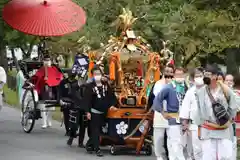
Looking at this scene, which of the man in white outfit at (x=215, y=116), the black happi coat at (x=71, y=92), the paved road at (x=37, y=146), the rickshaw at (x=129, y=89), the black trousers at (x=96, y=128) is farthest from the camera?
the black happi coat at (x=71, y=92)

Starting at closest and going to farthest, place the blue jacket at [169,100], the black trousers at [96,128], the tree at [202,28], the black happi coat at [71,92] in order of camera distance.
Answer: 1. the blue jacket at [169,100]
2. the black trousers at [96,128]
3. the black happi coat at [71,92]
4. the tree at [202,28]

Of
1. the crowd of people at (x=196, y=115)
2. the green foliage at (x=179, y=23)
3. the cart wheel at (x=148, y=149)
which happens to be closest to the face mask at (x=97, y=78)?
the crowd of people at (x=196, y=115)

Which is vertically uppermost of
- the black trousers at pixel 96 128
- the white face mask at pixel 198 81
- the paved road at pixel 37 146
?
the white face mask at pixel 198 81

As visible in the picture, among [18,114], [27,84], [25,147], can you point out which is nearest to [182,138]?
[25,147]

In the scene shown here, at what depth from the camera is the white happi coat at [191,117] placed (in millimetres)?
9508

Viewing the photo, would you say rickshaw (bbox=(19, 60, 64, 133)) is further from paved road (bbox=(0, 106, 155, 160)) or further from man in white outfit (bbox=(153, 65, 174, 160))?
man in white outfit (bbox=(153, 65, 174, 160))

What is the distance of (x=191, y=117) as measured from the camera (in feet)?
30.5

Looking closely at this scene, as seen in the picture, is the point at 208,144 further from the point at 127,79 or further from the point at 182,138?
the point at 127,79

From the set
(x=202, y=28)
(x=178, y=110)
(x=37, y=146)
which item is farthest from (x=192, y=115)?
(x=202, y=28)

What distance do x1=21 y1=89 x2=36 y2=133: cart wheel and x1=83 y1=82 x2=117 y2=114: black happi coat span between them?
11.9ft

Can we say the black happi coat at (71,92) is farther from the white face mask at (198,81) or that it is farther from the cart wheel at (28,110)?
the white face mask at (198,81)

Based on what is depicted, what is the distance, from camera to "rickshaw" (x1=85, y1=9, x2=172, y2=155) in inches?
506

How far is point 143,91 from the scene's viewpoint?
42.4 feet

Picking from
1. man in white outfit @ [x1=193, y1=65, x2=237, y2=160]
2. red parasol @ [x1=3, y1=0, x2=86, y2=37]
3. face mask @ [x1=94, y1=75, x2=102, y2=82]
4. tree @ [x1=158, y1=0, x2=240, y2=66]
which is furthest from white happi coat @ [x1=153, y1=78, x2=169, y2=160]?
tree @ [x1=158, y1=0, x2=240, y2=66]
